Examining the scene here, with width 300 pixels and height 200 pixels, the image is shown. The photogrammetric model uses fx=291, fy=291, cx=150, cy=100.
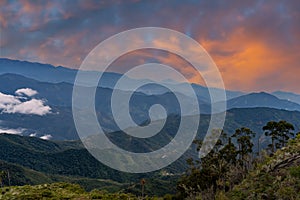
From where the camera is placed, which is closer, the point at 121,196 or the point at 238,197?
the point at 238,197

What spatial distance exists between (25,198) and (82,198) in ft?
13.8

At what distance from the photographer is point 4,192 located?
24.4 metres

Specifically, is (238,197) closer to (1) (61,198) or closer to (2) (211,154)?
(1) (61,198)

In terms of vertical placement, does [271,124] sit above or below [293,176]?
above

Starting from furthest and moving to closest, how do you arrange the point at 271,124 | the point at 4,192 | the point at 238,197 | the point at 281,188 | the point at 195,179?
the point at 271,124
the point at 195,179
the point at 4,192
the point at 238,197
the point at 281,188

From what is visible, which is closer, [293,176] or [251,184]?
[293,176]

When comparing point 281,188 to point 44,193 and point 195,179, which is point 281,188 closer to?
point 44,193

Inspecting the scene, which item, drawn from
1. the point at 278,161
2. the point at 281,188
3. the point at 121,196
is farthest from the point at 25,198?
the point at 278,161

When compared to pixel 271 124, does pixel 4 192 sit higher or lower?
lower

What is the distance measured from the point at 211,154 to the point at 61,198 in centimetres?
4182

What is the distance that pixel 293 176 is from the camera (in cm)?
1884

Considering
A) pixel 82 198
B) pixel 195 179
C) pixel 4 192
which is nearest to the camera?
pixel 82 198

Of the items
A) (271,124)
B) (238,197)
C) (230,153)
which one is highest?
(271,124)

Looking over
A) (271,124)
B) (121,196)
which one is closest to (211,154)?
(271,124)
